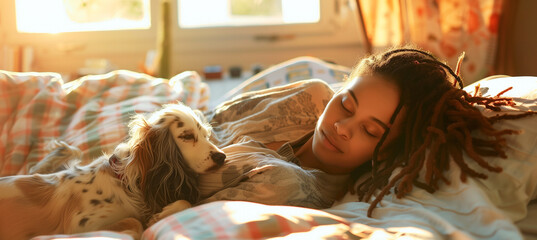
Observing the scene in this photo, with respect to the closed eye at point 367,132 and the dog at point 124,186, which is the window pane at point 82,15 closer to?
the dog at point 124,186

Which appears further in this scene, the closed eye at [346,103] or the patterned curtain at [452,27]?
the patterned curtain at [452,27]

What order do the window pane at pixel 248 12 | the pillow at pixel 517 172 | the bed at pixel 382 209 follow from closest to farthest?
the bed at pixel 382 209 → the pillow at pixel 517 172 → the window pane at pixel 248 12

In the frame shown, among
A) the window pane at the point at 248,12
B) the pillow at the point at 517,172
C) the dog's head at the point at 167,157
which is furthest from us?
the window pane at the point at 248,12

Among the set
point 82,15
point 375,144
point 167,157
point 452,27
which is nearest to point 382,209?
point 375,144

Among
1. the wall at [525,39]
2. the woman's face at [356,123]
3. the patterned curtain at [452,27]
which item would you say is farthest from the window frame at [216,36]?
the woman's face at [356,123]

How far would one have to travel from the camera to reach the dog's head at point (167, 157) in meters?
1.32

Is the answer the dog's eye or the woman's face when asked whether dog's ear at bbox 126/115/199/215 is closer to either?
the dog's eye

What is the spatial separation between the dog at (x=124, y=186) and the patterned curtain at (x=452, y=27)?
211 cm

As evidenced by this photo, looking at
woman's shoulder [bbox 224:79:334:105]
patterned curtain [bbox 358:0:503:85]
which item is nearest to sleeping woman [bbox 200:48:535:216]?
woman's shoulder [bbox 224:79:334:105]

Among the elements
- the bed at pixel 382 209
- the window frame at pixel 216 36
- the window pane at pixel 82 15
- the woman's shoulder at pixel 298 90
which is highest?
the window pane at pixel 82 15

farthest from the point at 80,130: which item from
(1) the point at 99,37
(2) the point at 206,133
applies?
(1) the point at 99,37

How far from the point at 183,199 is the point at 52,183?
0.34 meters

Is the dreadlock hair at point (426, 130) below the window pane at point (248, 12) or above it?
below

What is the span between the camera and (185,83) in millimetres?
2256
